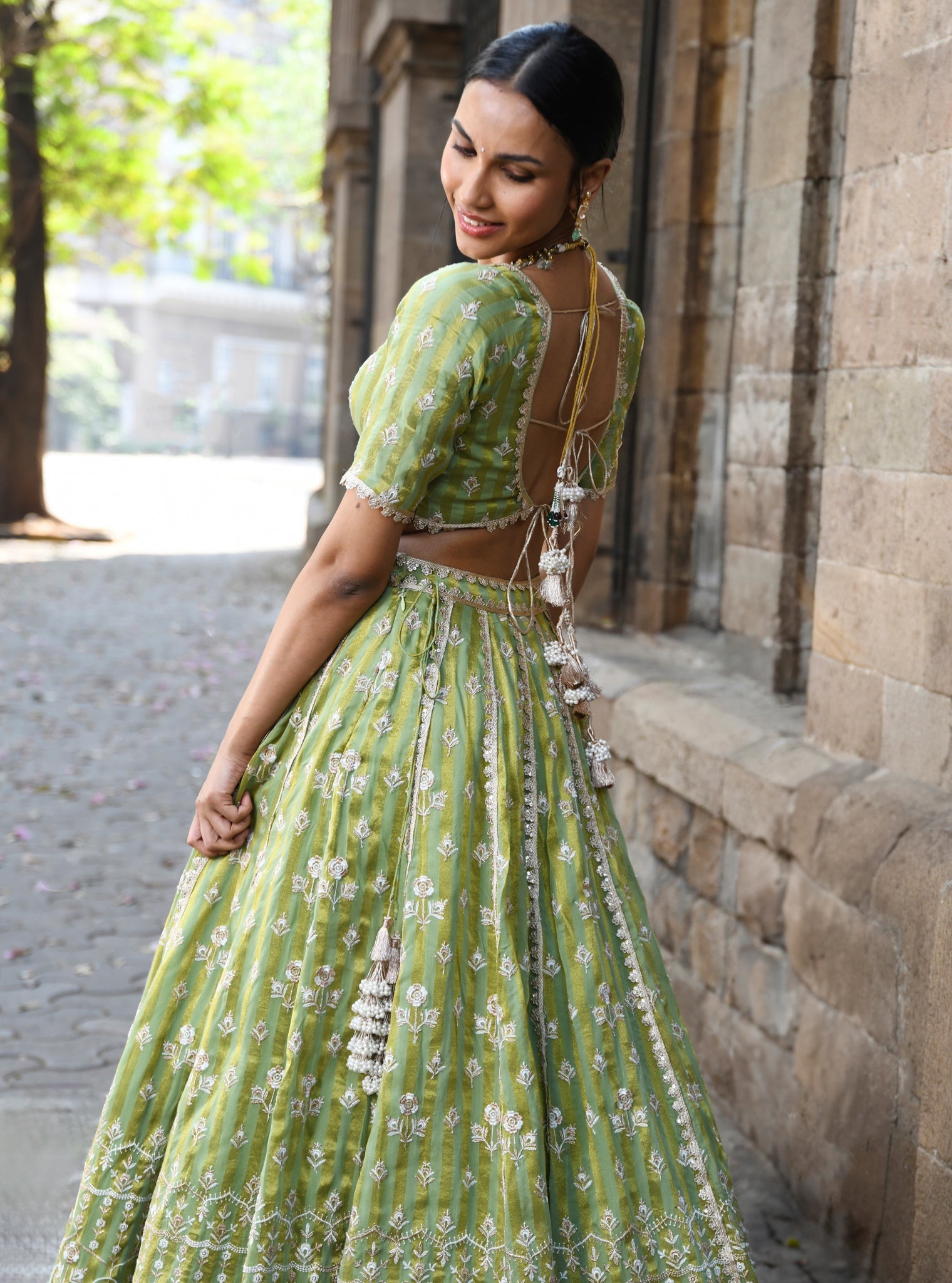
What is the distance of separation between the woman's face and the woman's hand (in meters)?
0.79

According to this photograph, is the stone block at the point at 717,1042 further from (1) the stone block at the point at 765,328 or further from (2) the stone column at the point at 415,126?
(2) the stone column at the point at 415,126

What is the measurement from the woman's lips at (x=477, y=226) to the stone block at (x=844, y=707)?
4.43 feet

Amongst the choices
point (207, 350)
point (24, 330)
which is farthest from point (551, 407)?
point (207, 350)

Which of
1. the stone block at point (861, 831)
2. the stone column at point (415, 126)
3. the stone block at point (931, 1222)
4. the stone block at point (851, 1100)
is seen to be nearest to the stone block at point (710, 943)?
the stone block at point (851, 1100)

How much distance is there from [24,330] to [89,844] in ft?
39.1

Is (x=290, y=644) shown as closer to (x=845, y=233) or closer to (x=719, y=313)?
(x=845, y=233)

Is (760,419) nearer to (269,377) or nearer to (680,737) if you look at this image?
(680,737)

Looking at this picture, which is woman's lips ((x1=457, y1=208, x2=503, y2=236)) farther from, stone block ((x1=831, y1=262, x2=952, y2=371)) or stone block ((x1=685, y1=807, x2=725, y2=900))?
stone block ((x1=685, y1=807, x2=725, y2=900))

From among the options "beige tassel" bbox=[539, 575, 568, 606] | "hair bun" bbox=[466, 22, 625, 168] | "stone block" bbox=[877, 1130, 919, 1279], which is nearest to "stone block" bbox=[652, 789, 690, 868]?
"stone block" bbox=[877, 1130, 919, 1279]

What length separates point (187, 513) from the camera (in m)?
21.1

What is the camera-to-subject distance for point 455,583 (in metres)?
2.13

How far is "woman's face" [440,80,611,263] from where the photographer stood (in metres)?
1.99

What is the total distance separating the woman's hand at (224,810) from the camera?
211 centimetres

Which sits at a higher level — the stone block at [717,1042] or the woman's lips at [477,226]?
the woman's lips at [477,226]
